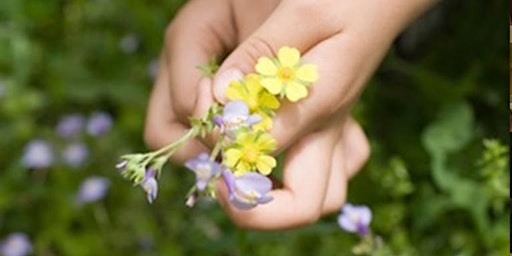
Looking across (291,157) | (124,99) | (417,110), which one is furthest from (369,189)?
(291,157)

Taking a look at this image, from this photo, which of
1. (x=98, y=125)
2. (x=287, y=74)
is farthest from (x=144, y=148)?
(x=287, y=74)

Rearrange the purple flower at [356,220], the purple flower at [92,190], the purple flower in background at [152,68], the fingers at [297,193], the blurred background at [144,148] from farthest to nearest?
the purple flower in background at [152,68] < the purple flower at [92,190] < the blurred background at [144,148] < the purple flower at [356,220] < the fingers at [297,193]

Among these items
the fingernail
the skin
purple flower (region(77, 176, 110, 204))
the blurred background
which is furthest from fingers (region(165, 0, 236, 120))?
purple flower (region(77, 176, 110, 204))

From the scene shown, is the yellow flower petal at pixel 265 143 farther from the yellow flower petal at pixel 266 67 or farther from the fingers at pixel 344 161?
the fingers at pixel 344 161

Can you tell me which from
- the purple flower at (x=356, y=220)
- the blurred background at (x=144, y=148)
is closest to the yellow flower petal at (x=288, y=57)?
the purple flower at (x=356, y=220)

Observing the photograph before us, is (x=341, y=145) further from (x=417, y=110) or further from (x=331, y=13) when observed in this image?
(x=417, y=110)

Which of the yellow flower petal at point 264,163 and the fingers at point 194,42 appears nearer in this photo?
the yellow flower petal at point 264,163

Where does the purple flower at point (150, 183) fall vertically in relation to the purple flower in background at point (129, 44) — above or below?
below
